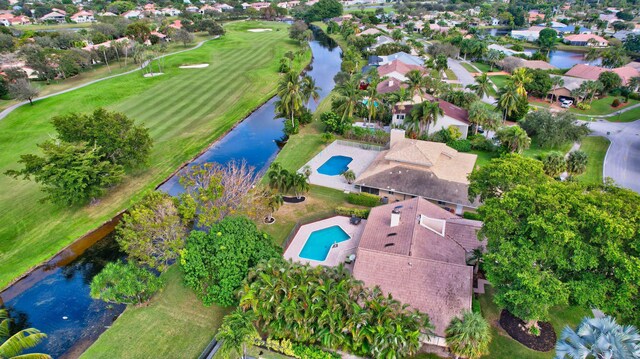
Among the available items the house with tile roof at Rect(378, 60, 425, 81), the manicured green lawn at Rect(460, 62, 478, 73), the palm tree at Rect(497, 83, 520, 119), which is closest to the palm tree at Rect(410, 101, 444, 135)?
the palm tree at Rect(497, 83, 520, 119)

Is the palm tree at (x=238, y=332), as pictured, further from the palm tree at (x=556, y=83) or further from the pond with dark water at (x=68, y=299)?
the palm tree at (x=556, y=83)

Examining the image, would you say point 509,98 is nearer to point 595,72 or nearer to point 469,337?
point 595,72

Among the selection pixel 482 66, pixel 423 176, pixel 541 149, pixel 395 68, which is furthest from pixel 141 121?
pixel 482 66

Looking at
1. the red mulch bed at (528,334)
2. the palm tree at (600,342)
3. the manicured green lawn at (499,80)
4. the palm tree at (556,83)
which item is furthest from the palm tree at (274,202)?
the manicured green lawn at (499,80)

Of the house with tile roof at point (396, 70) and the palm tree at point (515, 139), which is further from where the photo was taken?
the house with tile roof at point (396, 70)

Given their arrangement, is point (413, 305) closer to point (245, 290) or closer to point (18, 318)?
point (245, 290)

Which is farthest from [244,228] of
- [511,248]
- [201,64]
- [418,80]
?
[201,64]
